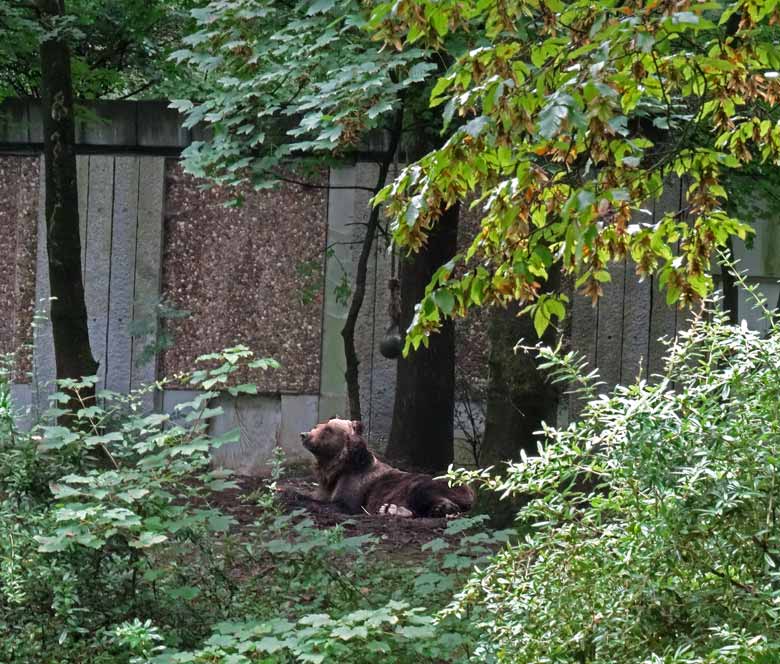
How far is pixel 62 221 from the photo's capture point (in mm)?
8594

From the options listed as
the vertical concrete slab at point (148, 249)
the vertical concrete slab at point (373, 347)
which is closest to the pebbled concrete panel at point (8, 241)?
the vertical concrete slab at point (148, 249)

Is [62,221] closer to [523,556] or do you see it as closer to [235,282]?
[235,282]

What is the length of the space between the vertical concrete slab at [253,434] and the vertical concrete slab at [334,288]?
1.42ft

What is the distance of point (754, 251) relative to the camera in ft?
36.1

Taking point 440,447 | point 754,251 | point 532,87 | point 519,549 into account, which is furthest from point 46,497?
point 754,251

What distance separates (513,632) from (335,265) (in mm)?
7658

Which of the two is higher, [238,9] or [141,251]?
[238,9]

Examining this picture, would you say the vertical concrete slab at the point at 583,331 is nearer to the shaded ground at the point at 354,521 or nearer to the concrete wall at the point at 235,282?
the concrete wall at the point at 235,282

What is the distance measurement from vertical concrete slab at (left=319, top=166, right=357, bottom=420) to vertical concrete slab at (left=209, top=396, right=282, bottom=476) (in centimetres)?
43

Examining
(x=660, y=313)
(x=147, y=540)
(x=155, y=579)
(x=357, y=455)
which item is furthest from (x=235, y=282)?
(x=147, y=540)

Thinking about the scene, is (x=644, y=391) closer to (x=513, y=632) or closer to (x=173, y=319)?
(x=513, y=632)

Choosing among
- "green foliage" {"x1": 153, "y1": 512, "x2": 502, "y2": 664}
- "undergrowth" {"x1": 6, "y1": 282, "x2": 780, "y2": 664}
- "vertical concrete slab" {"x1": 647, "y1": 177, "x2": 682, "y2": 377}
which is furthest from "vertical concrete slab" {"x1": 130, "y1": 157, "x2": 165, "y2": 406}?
"undergrowth" {"x1": 6, "y1": 282, "x2": 780, "y2": 664}

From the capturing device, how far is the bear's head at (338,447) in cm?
911

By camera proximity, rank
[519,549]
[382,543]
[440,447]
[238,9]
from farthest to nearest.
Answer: [440,447], [382,543], [238,9], [519,549]
